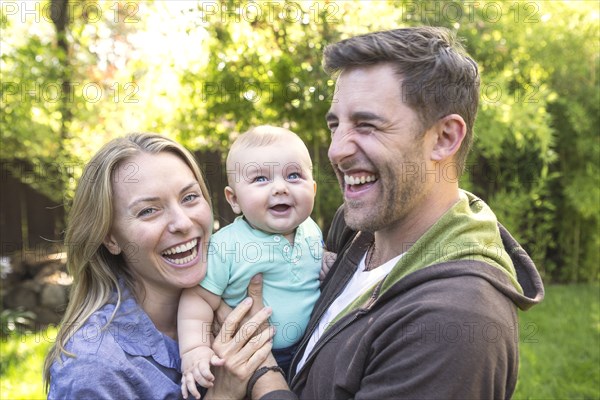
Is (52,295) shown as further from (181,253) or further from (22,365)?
(181,253)

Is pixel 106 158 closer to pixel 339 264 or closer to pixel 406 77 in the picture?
pixel 339 264

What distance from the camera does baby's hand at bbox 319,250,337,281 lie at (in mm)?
2390

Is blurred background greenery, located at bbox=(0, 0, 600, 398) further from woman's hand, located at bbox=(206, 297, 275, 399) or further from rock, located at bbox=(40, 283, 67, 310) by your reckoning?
woman's hand, located at bbox=(206, 297, 275, 399)

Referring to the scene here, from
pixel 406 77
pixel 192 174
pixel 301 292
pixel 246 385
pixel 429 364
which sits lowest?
pixel 246 385

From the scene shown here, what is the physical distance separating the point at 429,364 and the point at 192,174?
1.20m

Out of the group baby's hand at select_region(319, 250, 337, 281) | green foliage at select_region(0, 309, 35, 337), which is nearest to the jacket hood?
baby's hand at select_region(319, 250, 337, 281)

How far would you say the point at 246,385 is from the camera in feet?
6.71

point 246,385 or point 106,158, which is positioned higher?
point 106,158

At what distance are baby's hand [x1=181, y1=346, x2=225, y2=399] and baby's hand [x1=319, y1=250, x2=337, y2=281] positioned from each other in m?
0.54

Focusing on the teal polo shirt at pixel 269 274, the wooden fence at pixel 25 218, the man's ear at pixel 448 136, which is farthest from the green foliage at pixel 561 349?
the wooden fence at pixel 25 218

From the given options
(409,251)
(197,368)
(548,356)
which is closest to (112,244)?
(197,368)

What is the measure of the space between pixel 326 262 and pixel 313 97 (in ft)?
8.20

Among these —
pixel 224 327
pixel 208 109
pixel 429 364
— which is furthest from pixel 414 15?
pixel 429 364

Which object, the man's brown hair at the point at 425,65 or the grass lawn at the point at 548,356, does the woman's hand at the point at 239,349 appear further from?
the grass lawn at the point at 548,356
